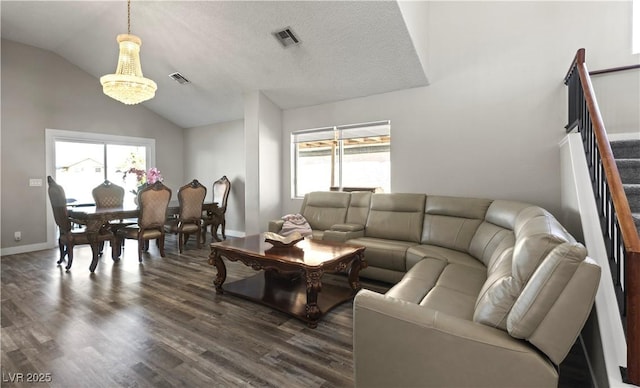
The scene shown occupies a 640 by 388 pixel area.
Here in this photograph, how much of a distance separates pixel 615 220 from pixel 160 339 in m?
2.92

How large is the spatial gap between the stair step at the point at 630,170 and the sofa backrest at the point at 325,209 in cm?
280

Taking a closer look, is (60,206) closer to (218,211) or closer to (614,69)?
(218,211)

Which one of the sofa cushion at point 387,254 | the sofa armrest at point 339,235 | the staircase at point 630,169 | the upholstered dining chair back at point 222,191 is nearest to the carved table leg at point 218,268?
the sofa armrest at point 339,235

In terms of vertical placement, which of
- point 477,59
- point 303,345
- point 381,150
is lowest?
point 303,345

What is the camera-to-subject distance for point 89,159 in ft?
18.6

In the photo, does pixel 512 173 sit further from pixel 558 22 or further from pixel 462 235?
pixel 558 22

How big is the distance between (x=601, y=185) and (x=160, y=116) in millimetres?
7403

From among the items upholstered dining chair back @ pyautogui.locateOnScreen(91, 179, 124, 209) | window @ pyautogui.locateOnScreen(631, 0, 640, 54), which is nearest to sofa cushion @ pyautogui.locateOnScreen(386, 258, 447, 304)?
window @ pyautogui.locateOnScreen(631, 0, 640, 54)

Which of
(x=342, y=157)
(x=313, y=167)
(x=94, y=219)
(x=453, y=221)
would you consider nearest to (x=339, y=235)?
(x=453, y=221)

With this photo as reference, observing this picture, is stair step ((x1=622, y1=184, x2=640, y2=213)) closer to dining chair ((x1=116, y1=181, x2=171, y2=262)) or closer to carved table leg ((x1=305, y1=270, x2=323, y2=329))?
carved table leg ((x1=305, y1=270, x2=323, y2=329))

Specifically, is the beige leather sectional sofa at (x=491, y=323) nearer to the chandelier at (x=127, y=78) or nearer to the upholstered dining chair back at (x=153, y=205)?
the chandelier at (x=127, y=78)

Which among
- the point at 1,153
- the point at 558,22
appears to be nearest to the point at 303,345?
the point at 558,22

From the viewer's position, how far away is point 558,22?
10.5ft

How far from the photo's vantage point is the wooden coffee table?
2400 millimetres
